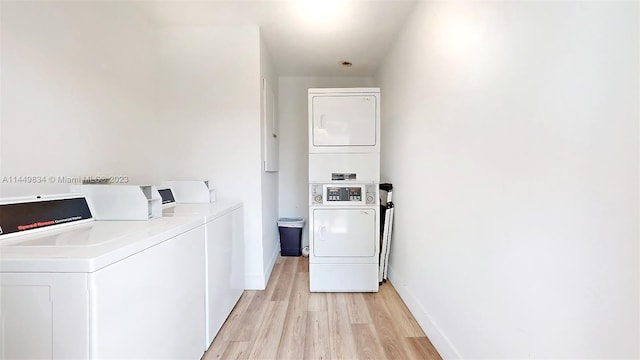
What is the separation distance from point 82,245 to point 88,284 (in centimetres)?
20

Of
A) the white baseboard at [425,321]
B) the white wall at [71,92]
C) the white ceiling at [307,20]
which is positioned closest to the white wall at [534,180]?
the white baseboard at [425,321]

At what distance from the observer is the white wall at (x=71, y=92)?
1227mm

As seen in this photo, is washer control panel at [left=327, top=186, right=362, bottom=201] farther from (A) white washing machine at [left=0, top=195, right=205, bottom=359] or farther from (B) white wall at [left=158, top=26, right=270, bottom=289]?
(A) white washing machine at [left=0, top=195, right=205, bottom=359]

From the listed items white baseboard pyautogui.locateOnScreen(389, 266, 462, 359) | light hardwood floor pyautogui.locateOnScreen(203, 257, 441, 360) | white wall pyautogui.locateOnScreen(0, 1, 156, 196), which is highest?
white wall pyautogui.locateOnScreen(0, 1, 156, 196)

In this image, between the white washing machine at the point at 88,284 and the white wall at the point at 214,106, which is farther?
the white wall at the point at 214,106

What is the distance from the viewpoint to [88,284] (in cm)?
81

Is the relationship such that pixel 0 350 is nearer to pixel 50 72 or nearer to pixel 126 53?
pixel 50 72

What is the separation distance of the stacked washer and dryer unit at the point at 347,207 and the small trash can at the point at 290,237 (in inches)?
44.3

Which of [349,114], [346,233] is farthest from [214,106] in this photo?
[346,233]

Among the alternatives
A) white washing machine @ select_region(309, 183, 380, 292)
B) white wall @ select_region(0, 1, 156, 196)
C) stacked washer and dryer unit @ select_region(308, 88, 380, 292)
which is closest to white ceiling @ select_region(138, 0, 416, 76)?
white wall @ select_region(0, 1, 156, 196)

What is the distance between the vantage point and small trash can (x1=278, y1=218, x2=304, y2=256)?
3.65m

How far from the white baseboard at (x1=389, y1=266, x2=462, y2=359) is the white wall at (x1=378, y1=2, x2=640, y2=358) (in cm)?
1

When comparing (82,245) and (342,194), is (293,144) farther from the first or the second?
(82,245)

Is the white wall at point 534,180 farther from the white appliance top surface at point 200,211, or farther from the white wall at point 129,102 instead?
the white wall at point 129,102
